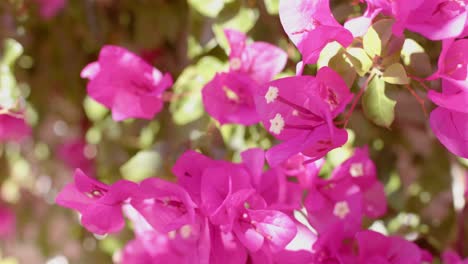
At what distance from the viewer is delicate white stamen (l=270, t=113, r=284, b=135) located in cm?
61

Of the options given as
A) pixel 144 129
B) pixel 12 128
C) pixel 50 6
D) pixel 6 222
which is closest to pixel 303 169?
pixel 144 129

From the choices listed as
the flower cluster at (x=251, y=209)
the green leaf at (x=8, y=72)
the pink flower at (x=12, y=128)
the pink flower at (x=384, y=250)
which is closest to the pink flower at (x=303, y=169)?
the flower cluster at (x=251, y=209)

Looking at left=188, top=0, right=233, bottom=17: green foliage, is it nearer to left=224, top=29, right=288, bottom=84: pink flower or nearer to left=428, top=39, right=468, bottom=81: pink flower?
left=224, top=29, right=288, bottom=84: pink flower

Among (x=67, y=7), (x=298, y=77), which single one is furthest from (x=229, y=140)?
(x=67, y=7)

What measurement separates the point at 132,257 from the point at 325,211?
11.5 inches

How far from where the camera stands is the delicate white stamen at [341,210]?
74cm

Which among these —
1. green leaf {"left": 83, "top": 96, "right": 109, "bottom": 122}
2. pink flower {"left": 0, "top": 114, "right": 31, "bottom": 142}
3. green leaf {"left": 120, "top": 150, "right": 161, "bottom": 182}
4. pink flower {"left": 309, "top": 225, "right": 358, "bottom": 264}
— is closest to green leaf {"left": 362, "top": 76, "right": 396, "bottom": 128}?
pink flower {"left": 309, "top": 225, "right": 358, "bottom": 264}

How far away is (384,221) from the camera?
941mm

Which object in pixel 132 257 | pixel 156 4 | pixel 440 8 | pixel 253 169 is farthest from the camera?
pixel 156 4

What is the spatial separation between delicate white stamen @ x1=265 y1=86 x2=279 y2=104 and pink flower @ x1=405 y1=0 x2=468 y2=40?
0.43 ft

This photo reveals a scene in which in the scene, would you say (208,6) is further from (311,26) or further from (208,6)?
(311,26)

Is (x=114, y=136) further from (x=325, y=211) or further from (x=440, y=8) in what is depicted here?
(x=440, y=8)

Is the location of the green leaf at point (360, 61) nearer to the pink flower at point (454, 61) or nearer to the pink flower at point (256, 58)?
the pink flower at point (454, 61)

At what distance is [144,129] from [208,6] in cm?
32
